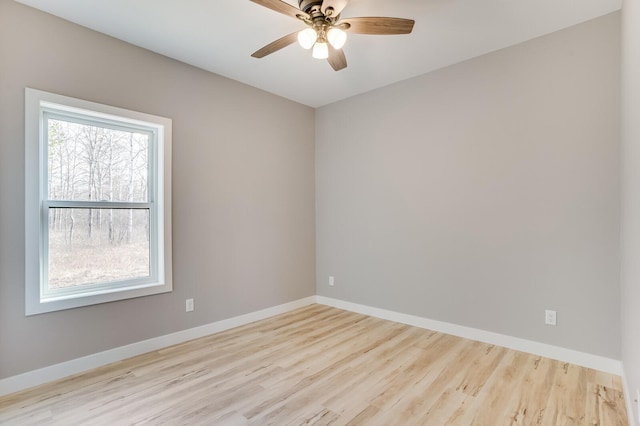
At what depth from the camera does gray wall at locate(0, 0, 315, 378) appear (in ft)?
7.42

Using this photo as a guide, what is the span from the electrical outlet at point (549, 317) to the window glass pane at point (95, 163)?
12.3ft

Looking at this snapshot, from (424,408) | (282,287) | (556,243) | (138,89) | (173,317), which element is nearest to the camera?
(424,408)

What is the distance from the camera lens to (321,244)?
4.52 m

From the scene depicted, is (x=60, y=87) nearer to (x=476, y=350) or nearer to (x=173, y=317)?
(x=173, y=317)

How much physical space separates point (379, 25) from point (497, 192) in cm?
187

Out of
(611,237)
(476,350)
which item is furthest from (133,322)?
(611,237)

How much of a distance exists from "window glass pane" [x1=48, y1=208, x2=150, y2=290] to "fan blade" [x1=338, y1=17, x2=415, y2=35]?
2430mm

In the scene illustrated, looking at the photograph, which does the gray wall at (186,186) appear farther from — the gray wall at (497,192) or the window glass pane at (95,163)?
the gray wall at (497,192)

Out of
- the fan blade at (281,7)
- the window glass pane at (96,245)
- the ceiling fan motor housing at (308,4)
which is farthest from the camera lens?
the window glass pane at (96,245)

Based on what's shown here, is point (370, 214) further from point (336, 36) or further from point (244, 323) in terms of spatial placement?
point (336, 36)

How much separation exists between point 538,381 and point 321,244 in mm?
2803

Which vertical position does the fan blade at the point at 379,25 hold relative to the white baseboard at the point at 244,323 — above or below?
above

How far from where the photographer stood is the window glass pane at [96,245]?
2525mm

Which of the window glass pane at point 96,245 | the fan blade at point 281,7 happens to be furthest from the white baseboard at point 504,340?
the fan blade at point 281,7
